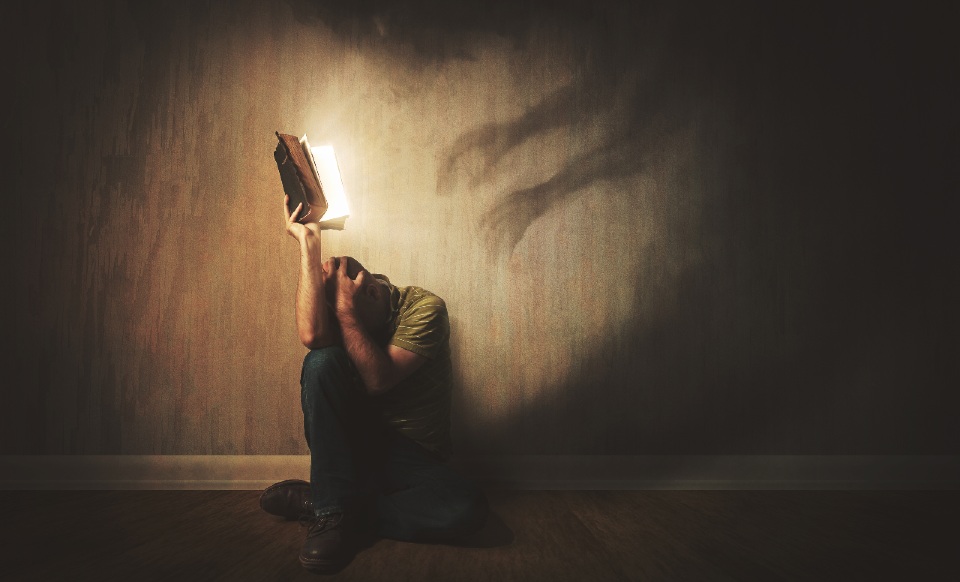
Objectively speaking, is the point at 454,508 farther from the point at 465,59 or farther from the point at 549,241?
the point at 465,59

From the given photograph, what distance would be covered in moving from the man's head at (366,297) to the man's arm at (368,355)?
27 millimetres

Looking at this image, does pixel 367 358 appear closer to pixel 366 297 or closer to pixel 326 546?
pixel 366 297

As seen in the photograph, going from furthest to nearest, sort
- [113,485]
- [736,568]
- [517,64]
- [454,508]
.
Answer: [517,64] → [113,485] → [454,508] → [736,568]

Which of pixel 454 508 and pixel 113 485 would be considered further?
pixel 113 485

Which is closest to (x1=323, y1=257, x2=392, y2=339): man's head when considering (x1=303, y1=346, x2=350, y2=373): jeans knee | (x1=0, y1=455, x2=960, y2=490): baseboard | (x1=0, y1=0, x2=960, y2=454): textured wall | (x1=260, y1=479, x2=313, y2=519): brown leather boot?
(x1=303, y1=346, x2=350, y2=373): jeans knee

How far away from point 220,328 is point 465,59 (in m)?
1.38

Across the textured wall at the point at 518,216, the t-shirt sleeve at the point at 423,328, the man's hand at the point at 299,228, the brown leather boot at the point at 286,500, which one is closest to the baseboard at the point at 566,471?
the textured wall at the point at 518,216

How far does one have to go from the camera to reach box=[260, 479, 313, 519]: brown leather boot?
1.54 metres

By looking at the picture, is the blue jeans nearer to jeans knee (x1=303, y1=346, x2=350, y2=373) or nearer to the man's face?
jeans knee (x1=303, y1=346, x2=350, y2=373)

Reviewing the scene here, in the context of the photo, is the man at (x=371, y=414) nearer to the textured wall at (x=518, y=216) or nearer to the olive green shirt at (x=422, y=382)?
the olive green shirt at (x=422, y=382)

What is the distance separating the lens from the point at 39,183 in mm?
1946

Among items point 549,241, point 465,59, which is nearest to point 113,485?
point 549,241

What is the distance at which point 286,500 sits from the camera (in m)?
1.55

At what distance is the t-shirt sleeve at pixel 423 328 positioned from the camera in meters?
1.51
